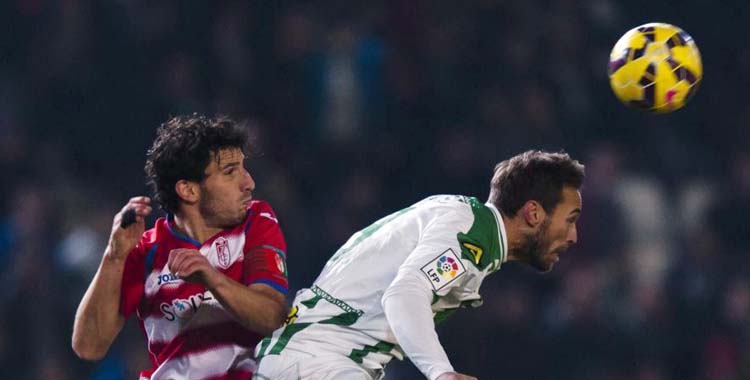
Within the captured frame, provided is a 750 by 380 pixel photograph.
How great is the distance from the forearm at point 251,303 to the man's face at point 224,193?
0.32 m

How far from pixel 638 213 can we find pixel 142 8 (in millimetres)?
4305

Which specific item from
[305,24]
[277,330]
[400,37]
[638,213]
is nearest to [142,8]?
[305,24]

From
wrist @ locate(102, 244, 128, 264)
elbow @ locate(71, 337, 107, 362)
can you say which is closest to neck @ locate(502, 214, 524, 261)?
wrist @ locate(102, 244, 128, 264)

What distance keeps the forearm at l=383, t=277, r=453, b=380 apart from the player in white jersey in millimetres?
12

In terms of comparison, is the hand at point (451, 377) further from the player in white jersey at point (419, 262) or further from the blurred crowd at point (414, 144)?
the blurred crowd at point (414, 144)

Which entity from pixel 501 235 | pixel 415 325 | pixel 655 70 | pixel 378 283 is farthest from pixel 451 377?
pixel 655 70

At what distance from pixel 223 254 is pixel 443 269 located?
3.15 ft

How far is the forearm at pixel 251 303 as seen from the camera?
4312 mm

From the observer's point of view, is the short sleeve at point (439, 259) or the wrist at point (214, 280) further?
the wrist at point (214, 280)

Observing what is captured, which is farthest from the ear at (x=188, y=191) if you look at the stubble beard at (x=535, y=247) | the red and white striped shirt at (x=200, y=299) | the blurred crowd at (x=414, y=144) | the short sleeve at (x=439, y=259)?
the blurred crowd at (x=414, y=144)

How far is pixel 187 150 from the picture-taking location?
473cm

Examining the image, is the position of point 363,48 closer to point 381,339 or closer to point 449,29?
point 449,29

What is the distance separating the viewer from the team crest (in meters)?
4.66

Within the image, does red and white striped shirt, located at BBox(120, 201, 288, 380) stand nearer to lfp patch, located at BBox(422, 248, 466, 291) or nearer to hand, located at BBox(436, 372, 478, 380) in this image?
lfp patch, located at BBox(422, 248, 466, 291)
